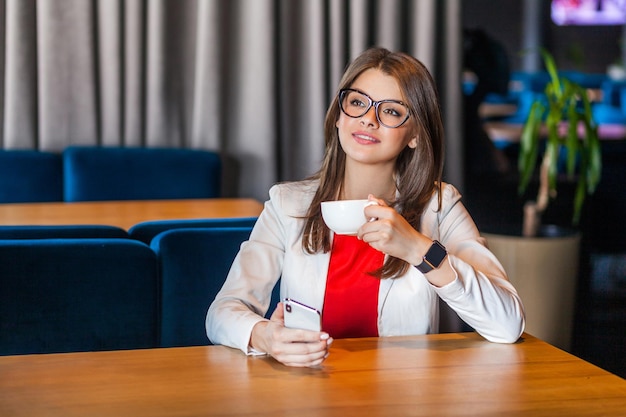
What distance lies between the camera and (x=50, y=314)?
5.46 ft

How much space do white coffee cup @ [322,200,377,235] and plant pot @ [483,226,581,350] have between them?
7.06ft

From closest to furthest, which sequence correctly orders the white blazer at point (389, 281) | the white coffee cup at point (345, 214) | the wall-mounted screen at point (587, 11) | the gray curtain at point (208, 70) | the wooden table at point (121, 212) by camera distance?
the white coffee cup at point (345, 214), the white blazer at point (389, 281), the wooden table at point (121, 212), the gray curtain at point (208, 70), the wall-mounted screen at point (587, 11)

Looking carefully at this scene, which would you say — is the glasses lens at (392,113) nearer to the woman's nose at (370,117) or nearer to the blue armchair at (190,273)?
the woman's nose at (370,117)

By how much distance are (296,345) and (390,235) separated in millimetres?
264

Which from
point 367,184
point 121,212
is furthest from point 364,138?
point 121,212

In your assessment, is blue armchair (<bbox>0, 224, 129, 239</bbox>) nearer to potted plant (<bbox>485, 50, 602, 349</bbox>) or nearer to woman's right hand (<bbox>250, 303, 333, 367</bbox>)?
woman's right hand (<bbox>250, 303, 333, 367</bbox>)

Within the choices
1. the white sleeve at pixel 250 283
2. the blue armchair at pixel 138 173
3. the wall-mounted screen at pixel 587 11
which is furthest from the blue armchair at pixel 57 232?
the wall-mounted screen at pixel 587 11

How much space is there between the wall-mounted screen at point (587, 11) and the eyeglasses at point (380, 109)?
11.5m

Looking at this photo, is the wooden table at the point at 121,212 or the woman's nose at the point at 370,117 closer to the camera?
the woman's nose at the point at 370,117

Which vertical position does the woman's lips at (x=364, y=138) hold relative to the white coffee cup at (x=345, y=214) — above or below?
above

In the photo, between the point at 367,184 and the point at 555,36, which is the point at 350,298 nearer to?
the point at 367,184

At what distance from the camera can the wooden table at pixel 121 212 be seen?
112 inches

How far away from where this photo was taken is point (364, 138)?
1741mm

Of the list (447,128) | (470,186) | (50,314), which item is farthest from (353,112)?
(470,186)
